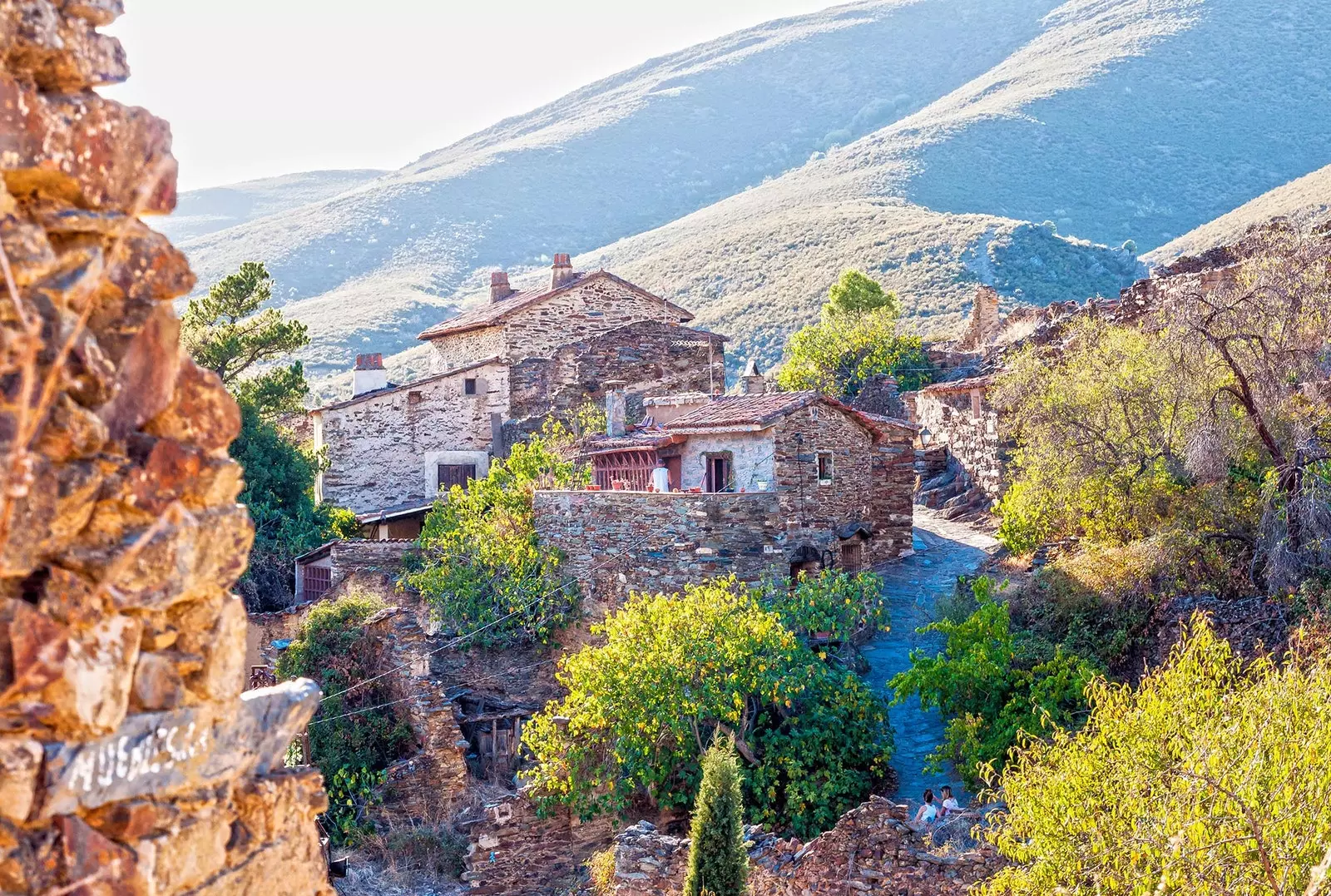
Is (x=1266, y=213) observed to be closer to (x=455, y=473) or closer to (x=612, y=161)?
(x=455, y=473)

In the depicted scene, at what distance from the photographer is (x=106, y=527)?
4516 mm

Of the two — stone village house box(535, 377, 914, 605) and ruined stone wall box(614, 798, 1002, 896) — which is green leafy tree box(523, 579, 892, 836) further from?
stone village house box(535, 377, 914, 605)

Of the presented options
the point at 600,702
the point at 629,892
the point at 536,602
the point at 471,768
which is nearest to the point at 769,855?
the point at 629,892

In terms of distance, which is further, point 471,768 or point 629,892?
point 471,768

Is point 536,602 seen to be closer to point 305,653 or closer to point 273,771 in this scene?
point 305,653

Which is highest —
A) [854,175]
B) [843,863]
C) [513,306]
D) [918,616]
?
[854,175]

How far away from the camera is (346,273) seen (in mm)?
113125

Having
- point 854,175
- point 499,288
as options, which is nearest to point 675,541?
point 499,288

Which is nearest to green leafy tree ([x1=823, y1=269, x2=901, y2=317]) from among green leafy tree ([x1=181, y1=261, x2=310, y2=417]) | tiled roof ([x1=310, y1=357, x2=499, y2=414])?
tiled roof ([x1=310, y1=357, x2=499, y2=414])

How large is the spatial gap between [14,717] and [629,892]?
1396cm

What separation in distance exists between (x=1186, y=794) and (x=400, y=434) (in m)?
28.0

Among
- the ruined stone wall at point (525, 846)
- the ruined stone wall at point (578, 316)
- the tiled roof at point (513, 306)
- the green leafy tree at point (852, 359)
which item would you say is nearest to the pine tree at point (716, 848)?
the ruined stone wall at point (525, 846)

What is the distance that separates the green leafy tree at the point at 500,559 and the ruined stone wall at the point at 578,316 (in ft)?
27.0

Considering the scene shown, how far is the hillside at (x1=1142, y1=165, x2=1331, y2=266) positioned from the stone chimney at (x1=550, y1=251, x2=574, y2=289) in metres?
23.2
